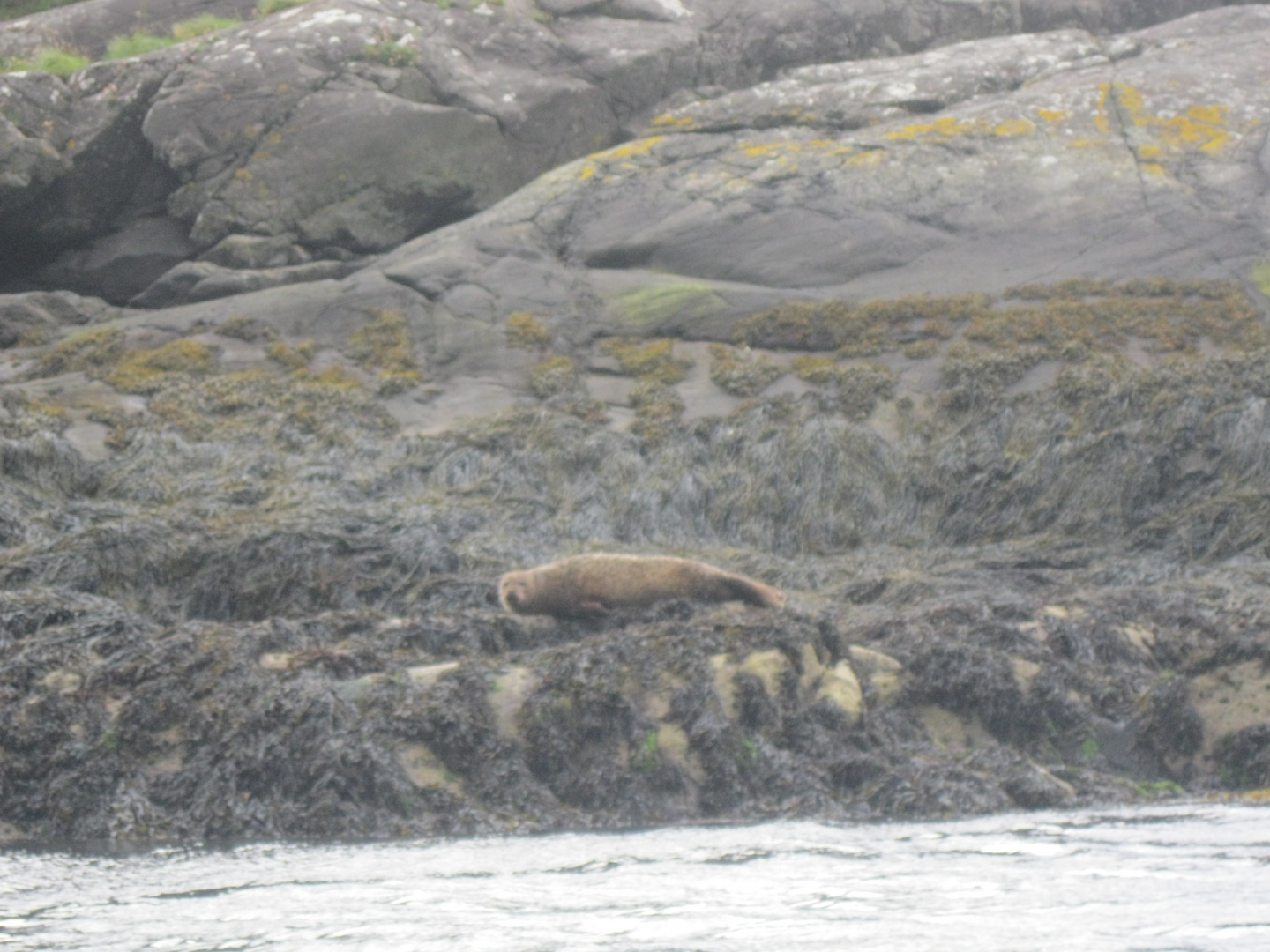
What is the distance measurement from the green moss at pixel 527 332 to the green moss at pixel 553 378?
31 centimetres

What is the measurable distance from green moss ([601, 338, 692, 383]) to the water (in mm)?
7730

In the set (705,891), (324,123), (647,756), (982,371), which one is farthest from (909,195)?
(705,891)

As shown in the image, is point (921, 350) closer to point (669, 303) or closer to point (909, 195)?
point (669, 303)

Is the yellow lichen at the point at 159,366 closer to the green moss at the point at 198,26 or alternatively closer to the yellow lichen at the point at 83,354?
the yellow lichen at the point at 83,354

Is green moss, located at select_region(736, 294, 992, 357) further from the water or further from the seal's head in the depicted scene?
the water

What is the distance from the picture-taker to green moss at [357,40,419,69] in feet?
52.0

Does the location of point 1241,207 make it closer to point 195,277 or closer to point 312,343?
point 312,343

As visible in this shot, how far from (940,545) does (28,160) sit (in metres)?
10.7

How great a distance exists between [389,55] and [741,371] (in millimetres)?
6833

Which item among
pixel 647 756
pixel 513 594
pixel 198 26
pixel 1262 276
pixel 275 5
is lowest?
pixel 1262 276

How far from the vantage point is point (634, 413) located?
38.2ft

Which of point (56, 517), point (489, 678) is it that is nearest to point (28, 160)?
point (56, 517)

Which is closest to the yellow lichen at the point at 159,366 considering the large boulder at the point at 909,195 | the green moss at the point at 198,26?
the large boulder at the point at 909,195

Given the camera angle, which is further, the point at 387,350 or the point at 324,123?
the point at 324,123
